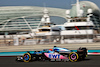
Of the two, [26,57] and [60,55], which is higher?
[60,55]

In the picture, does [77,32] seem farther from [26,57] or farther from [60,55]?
[60,55]

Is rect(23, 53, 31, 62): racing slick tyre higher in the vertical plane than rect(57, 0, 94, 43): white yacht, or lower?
lower

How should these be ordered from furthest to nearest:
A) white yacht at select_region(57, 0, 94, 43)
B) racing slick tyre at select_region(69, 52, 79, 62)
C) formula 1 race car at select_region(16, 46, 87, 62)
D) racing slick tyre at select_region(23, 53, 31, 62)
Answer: white yacht at select_region(57, 0, 94, 43) < racing slick tyre at select_region(23, 53, 31, 62) < formula 1 race car at select_region(16, 46, 87, 62) < racing slick tyre at select_region(69, 52, 79, 62)

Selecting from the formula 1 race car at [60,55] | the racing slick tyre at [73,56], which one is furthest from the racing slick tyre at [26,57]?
the racing slick tyre at [73,56]

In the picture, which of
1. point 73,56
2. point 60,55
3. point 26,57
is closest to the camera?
point 73,56

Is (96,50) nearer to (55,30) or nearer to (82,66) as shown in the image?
(82,66)

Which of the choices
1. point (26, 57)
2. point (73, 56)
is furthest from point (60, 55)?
point (26, 57)

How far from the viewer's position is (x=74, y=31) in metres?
29.6

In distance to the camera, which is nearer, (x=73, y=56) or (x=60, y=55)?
(x=73, y=56)

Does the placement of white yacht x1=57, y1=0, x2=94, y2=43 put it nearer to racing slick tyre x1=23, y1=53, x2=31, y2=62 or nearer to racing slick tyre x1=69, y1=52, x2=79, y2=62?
racing slick tyre x1=23, y1=53, x2=31, y2=62

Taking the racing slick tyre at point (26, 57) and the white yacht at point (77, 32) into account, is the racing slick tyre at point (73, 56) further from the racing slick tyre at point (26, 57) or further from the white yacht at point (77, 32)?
the white yacht at point (77, 32)

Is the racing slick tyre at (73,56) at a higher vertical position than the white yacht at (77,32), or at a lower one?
lower

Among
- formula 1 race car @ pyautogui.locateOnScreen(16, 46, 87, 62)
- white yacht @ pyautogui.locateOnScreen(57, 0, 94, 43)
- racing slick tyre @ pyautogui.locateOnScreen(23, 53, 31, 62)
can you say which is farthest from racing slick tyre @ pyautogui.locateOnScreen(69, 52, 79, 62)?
white yacht @ pyautogui.locateOnScreen(57, 0, 94, 43)

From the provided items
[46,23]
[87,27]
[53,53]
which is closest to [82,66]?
[53,53]
